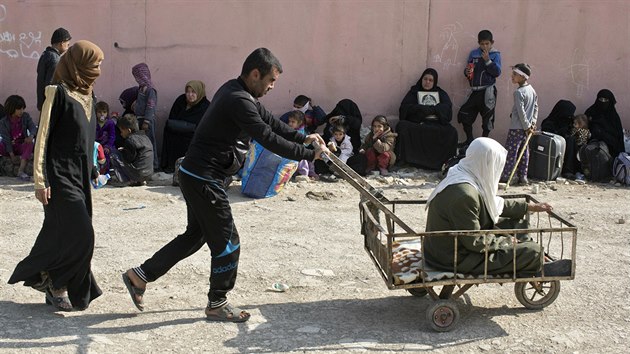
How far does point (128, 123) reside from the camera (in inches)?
411

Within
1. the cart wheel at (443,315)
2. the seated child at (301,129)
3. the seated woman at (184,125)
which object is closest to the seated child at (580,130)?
the seated child at (301,129)

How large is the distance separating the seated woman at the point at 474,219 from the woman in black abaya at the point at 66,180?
218 centimetres

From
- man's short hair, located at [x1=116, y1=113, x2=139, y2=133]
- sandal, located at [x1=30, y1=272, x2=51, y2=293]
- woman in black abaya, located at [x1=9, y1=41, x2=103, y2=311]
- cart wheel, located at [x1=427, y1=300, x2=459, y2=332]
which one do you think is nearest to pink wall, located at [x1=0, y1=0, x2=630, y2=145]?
man's short hair, located at [x1=116, y1=113, x2=139, y2=133]

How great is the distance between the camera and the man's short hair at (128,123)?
1044cm

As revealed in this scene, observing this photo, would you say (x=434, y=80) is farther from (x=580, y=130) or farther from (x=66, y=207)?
(x=66, y=207)

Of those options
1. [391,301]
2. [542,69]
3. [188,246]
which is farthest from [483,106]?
[188,246]

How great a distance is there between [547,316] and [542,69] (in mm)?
6839

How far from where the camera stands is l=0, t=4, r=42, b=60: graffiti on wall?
11.3 m

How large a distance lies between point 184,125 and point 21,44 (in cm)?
244

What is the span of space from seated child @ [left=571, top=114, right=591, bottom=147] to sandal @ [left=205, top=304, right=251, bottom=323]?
23.3 feet

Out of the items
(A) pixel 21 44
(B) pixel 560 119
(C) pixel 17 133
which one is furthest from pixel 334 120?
(A) pixel 21 44

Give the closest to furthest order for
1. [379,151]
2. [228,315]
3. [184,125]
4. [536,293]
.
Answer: [228,315], [536,293], [184,125], [379,151]

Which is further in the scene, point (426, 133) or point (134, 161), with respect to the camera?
point (426, 133)

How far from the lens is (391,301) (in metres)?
5.96
